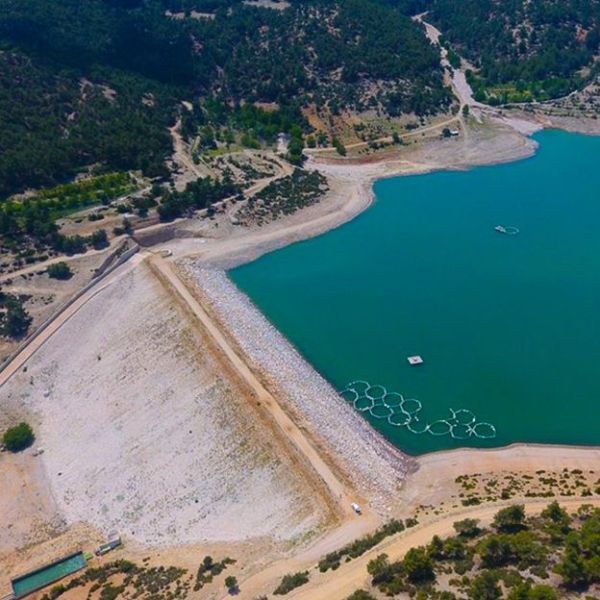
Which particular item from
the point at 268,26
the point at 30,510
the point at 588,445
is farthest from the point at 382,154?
the point at 30,510

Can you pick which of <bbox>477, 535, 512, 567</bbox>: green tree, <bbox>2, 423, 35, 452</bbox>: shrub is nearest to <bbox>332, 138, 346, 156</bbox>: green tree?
<bbox>2, 423, 35, 452</bbox>: shrub

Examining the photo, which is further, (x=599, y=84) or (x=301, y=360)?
(x=599, y=84)

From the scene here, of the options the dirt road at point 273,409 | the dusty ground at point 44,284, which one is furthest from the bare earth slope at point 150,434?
the dusty ground at point 44,284

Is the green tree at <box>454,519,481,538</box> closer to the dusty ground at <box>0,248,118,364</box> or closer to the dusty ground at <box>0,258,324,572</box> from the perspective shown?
the dusty ground at <box>0,258,324,572</box>

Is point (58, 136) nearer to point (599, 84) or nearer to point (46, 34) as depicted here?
point (46, 34)

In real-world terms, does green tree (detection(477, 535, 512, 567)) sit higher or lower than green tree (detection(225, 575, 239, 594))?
higher

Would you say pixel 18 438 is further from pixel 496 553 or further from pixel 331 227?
pixel 331 227
